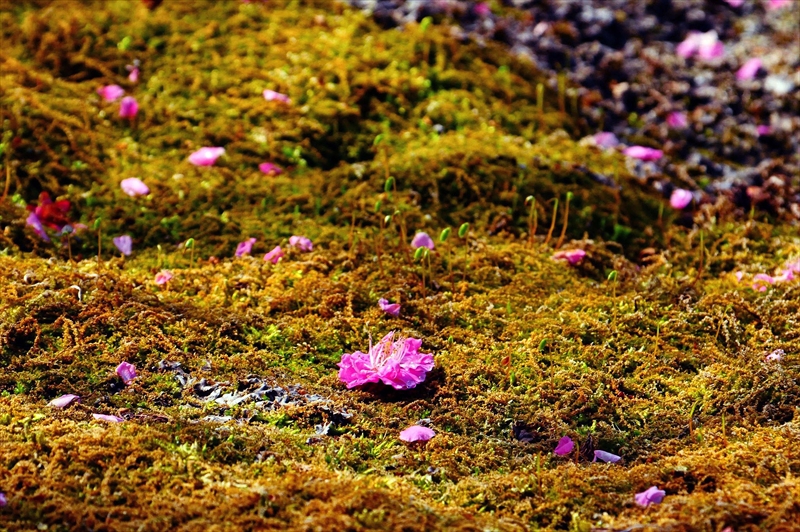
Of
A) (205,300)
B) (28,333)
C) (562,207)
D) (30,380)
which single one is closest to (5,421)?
(30,380)

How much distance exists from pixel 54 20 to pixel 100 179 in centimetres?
152

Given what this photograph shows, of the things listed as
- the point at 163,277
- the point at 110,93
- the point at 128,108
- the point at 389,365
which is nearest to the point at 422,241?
the point at 389,365

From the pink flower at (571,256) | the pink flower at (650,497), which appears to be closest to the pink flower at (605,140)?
the pink flower at (571,256)

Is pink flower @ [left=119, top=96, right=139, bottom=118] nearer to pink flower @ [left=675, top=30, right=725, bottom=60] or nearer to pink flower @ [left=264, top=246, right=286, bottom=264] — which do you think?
pink flower @ [left=264, top=246, right=286, bottom=264]

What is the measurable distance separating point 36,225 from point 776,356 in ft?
10.2

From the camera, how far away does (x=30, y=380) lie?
9.65ft

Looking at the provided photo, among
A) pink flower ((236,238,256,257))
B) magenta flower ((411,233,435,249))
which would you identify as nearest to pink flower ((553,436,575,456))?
magenta flower ((411,233,435,249))

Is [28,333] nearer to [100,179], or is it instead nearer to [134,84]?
[100,179]

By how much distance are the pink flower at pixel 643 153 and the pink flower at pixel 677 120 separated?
389mm

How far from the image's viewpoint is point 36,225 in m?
3.83

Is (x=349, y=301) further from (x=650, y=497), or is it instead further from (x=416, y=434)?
(x=650, y=497)

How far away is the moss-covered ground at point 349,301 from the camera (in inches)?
98.7

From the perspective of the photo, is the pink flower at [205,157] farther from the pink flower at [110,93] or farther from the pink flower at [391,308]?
the pink flower at [391,308]

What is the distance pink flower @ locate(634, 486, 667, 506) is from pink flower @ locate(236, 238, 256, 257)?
6.57 feet
